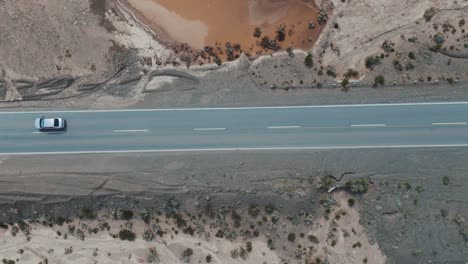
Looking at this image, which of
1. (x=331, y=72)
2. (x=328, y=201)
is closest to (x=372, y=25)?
(x=331, y=72)

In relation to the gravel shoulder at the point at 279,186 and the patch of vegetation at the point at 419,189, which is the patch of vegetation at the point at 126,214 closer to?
the gravel shoulder at the point at 279,186

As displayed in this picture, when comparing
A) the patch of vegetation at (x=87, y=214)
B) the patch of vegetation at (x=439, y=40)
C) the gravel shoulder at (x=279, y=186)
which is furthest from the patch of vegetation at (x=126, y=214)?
the patch of vegetation at (x=439, y=40)

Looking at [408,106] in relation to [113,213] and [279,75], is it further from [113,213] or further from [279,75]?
[113,213]

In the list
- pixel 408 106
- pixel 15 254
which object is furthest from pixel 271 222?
pixel 15 254

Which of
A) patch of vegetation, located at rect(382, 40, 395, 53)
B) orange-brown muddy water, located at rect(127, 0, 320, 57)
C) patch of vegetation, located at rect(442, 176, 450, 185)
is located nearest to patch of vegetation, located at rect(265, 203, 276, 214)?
orange-brown muddy water, located at rect(127, 0, 320, 57)

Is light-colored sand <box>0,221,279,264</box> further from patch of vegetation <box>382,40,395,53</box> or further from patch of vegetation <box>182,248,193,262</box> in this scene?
patch of vegetation <box>382,40,395,53</box>

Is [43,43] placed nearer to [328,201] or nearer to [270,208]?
[270,208]
